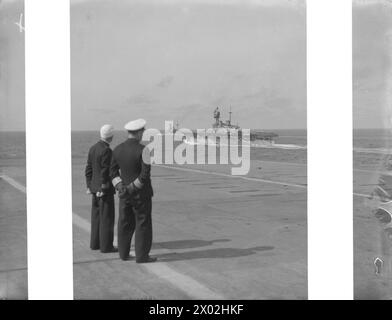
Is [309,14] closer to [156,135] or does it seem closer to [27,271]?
[156,135]

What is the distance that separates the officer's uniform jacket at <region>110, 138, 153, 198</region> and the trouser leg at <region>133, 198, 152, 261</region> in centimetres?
11

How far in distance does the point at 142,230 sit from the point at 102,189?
0.58m

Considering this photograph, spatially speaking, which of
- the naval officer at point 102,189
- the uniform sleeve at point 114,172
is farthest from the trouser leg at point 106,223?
the uniform sleeve at point 114,172

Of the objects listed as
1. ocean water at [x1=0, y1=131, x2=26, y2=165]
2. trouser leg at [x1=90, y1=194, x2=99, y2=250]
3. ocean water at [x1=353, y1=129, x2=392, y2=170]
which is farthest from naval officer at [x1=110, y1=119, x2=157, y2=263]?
ocean water at [x1=353, y1=129, x2=392, y2=170]

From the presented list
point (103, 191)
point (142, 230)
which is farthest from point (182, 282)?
point (103, 191)

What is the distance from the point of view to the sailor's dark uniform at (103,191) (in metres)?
4.93

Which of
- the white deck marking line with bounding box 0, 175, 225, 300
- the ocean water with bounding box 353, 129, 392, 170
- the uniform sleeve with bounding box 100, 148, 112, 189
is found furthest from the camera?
the uniform sleeve with bounding box 100, 148, 112, 189

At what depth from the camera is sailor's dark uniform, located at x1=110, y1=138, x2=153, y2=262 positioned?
4660mm

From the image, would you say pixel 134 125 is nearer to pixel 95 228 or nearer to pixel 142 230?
pixel 142 230

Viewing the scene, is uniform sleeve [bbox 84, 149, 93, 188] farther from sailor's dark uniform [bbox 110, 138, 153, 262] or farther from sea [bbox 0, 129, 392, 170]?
sailor's dark uniform [bbox 110, 138, 153, 262]

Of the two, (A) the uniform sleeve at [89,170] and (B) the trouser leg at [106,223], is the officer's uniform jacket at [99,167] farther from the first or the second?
(B) the trouser leg at [106,223]

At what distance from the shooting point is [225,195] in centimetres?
863
